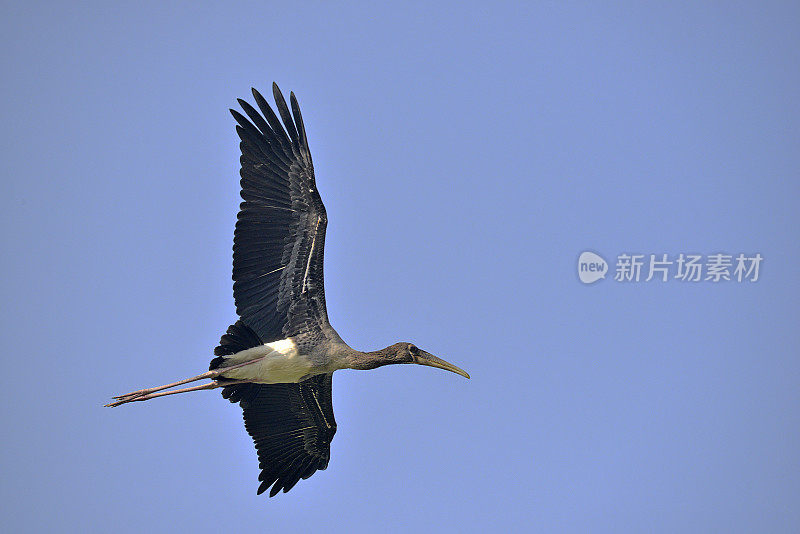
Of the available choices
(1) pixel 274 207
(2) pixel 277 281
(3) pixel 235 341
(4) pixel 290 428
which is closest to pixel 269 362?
(3) pixel 235 341

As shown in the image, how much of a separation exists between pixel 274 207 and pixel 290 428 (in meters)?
3.81

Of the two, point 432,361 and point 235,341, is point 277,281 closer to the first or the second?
point 235,341

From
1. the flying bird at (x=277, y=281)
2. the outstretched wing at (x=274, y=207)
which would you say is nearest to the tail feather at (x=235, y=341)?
the flying bird at (x=277, y=281)

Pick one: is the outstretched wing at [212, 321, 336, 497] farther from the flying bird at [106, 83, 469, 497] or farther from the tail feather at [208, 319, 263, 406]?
the tail feather at [208, 319, 263, 406]

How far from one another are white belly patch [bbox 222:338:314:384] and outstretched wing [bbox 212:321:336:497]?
879 millimetres

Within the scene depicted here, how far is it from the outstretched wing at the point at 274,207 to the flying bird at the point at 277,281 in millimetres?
15

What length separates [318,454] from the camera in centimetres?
1912

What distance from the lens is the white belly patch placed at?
1764cm

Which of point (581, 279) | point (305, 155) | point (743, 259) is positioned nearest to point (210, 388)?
point (305, 155)

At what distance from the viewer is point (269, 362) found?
17.7 m

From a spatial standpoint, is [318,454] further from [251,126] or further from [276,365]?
[251,126]

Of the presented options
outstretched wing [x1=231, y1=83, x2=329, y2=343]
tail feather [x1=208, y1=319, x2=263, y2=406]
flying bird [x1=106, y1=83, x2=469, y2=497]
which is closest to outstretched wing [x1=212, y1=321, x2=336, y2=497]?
flying bird [x1=106, y1=83, x2=469, y2=497]

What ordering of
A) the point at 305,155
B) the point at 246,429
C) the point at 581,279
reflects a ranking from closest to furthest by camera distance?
the point at 305,155 → the point at 246,429 → the point at 581,279

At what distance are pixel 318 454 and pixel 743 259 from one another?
1120cm
